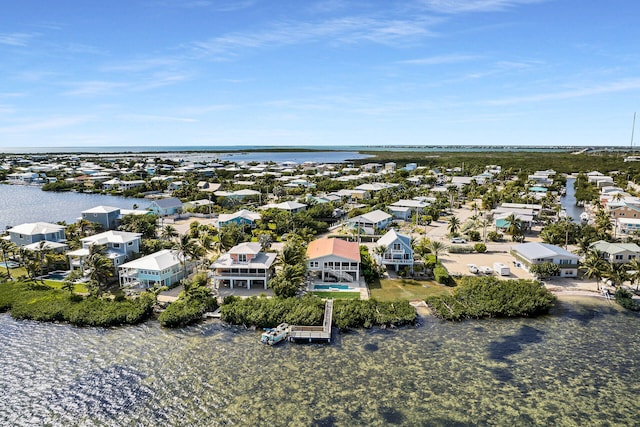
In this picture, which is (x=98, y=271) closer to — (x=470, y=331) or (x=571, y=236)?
(x=470, y=331)

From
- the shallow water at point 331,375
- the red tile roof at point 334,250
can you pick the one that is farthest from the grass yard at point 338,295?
the shallow water at point 331,375

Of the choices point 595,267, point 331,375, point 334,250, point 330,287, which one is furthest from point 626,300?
point 331,375

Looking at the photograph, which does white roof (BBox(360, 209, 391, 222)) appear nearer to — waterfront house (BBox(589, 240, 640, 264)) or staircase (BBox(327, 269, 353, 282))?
staircase (BBox(327, 269, 353, 282))

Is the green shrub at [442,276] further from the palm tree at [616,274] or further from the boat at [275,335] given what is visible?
the boat at [275,335]

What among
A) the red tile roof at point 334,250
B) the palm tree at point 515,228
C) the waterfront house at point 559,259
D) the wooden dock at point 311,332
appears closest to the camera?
the wooden dock at point 311,332

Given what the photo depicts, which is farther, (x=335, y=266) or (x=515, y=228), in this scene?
(x=515, y=228)

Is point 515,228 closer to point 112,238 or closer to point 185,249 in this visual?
point 185,249

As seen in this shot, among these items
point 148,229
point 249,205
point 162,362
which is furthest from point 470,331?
point 249,205

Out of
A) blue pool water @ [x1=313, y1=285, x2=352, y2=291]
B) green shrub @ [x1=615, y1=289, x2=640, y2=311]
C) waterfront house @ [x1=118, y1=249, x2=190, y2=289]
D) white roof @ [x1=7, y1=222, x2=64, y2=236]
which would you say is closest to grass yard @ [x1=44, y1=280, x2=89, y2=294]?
waterfront house @ [x1=118, y1=249, x2=190, y2=289]
